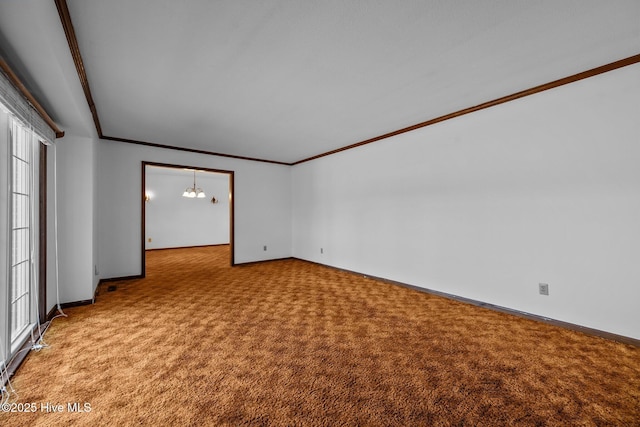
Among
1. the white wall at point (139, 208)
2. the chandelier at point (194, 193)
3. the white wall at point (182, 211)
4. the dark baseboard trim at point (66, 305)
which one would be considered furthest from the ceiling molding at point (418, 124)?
the white wall at point (182, 211)

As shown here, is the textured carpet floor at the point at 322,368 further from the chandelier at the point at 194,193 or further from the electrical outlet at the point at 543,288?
the chandelier at the point at 194,193

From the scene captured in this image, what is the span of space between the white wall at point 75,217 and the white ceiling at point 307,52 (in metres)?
0.36

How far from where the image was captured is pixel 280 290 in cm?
418

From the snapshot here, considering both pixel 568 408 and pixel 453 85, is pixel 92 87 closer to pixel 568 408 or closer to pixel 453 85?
pixel 453 85

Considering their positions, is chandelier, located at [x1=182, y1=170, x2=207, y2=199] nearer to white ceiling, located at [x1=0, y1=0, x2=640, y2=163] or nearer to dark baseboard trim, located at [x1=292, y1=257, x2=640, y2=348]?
white ceiling, located at [x1=0, y1=0, x2=640, y2=163]

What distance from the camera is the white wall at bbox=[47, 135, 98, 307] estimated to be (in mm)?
3357

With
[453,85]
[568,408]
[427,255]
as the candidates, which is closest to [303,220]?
[427,255]

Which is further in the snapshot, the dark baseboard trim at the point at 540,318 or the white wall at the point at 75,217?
the white wall at the point at 75,217

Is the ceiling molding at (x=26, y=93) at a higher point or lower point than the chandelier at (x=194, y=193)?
higher

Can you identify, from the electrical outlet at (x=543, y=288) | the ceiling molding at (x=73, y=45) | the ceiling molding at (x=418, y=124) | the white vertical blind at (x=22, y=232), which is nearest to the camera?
the ceiling molding at (x=73, y=45)

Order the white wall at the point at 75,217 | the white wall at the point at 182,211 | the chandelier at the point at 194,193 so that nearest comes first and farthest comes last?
the white wall at the point at 75,217 < the chandelier at the point at 194,193 < the white wall at the point at 182,211

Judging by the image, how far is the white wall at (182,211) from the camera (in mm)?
8867

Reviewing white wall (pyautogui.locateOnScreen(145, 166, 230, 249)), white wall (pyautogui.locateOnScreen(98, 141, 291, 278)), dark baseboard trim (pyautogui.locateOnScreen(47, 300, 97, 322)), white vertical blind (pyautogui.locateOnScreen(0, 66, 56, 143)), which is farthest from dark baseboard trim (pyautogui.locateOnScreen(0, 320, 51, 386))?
white wall (pyautogui.locateOnScreen(145, 166, 230, 249))

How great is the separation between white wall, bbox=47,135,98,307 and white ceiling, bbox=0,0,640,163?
0.36m
